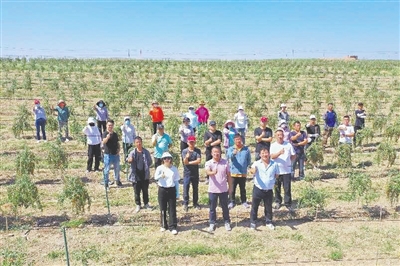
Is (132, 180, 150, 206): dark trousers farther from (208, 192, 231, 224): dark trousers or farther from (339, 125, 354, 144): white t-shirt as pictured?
(339, 125, 354, 144): white t-shirt

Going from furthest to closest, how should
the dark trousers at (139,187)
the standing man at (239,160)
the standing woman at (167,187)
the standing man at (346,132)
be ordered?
the standing man at (346,132) → the dark trousers at (139,187) → the standing man at (239,160) → the standing woman at (167,187)

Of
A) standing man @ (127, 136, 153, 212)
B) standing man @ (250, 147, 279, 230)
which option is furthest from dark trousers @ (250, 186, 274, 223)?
standing man @ (127, 136, 153, 212)

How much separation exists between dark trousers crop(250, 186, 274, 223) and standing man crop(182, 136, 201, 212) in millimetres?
1220

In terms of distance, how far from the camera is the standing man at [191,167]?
751cm

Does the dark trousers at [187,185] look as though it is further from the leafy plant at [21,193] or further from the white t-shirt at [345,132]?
the white t-shirt at [345,132]

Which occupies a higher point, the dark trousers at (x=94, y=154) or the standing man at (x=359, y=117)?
the standing man at (x=359, y=117)

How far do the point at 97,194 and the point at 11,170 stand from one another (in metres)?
3.01

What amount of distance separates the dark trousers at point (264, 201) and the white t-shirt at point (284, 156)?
77cm

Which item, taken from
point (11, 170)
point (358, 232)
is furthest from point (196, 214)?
point (11, 170)

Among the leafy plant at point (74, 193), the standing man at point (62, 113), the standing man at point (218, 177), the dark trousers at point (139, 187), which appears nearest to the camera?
the standing man at point (218, 177)

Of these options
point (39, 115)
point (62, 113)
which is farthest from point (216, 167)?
point (39, 115)

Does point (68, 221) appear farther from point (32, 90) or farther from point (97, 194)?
point (32, 90)

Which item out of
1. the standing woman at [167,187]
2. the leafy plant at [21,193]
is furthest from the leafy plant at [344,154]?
the leafy plant at [21,193]

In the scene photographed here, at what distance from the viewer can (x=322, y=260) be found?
20.2 ft
